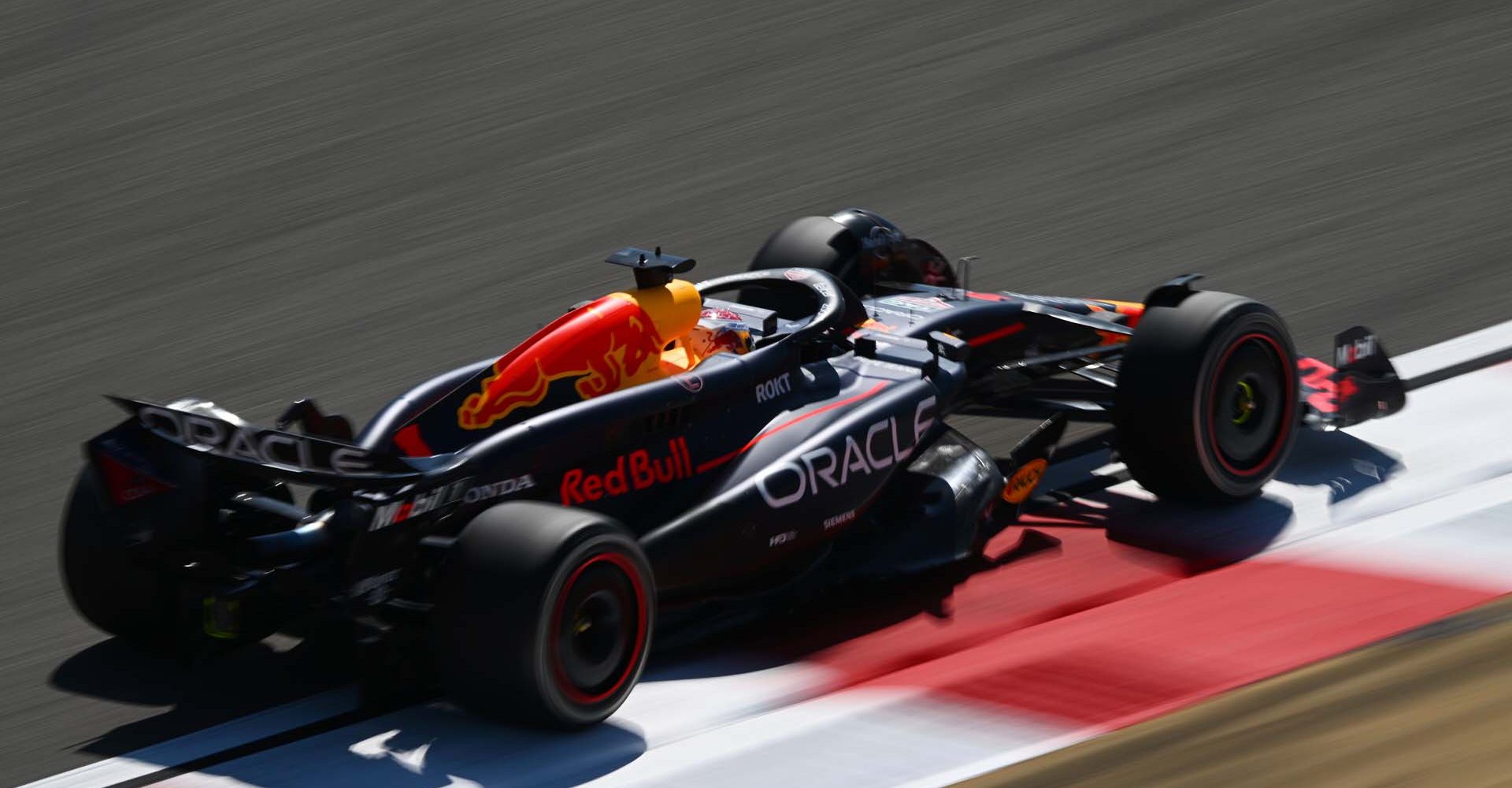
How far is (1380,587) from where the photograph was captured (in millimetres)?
6430

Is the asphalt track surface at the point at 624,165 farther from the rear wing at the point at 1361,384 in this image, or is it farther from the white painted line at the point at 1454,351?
the rear wing at the point at 1361,384

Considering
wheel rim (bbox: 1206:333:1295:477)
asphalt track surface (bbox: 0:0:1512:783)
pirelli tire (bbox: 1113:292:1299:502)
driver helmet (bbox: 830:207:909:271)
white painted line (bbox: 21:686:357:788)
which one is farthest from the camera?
asphalt track surface (bbox: 0:0:1512:783)

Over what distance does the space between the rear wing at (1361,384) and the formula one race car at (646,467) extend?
11mm

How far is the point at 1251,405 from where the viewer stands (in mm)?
7438

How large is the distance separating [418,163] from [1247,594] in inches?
255

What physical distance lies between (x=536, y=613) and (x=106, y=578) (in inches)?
66.6

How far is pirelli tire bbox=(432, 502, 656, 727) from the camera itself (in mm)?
5324

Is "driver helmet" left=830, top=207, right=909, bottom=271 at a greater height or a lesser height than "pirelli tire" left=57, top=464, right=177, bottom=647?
greater

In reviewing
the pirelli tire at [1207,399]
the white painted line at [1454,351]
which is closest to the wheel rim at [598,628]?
the pirelli tire at [1207,399]

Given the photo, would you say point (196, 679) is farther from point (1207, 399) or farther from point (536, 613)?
point (1207, 399)

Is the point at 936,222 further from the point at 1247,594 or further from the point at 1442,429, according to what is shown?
the point at 1247,594

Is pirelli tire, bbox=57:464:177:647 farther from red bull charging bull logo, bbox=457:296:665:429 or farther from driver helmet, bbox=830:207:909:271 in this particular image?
driver helmet, bbox=830:207:909:271

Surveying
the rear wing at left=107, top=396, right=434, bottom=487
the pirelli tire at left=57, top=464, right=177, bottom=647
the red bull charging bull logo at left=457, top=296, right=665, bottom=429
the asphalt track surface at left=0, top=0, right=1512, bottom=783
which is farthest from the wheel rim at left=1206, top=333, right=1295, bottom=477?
the pirelli tire at left=57, top=464, right=177, bottom=647

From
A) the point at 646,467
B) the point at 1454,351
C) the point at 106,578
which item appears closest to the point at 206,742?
the point at 106,578
